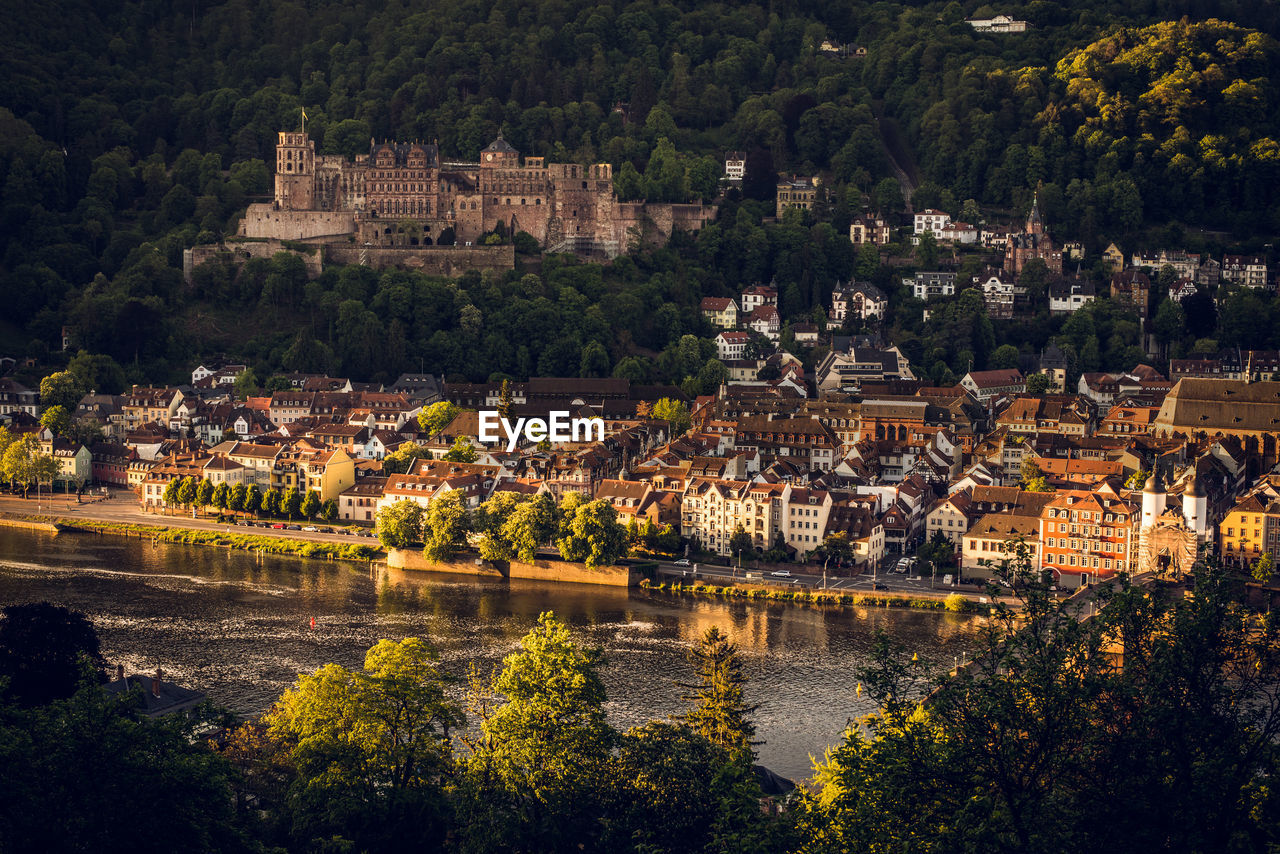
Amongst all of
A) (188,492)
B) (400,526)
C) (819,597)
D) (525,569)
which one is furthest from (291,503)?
(819,597)

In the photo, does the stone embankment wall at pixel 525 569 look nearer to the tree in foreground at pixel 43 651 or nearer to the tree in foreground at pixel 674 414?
the tree in foreground at pixel 43 651

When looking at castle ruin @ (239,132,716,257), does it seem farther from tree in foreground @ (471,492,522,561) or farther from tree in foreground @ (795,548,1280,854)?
tree in foreground @ (795,548,1280,854)

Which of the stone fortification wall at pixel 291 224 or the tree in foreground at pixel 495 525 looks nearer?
the tree in foreground at pixel 495 525

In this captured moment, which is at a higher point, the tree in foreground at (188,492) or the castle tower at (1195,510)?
the castle tower at (1195,510)

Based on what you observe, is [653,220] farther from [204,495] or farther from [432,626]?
[432,626]

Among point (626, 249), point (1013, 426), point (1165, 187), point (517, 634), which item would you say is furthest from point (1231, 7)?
point (517, 634)

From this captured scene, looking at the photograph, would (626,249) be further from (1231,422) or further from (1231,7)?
(1231,7)

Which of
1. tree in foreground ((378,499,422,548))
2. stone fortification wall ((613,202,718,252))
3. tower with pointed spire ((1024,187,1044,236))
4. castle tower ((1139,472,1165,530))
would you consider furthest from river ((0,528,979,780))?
tower with pointed spire ((1024,187,1044,236))

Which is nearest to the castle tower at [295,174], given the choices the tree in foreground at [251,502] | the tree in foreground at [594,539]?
the tree in foreground at [251,502]
